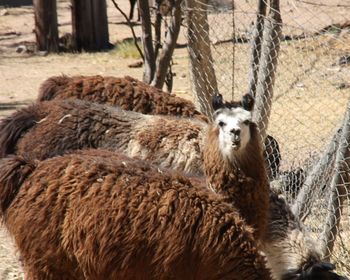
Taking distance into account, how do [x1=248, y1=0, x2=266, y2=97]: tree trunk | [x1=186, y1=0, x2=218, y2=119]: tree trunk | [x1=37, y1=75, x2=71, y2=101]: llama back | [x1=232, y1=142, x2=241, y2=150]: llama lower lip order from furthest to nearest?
[x1=186, y1=0, x2=218, y2=119]: tree trunk
[x1=37, y1=75, x2=71, y2=101]: llama back
[x1=248, y1=0, x2=266, y2=97]: tree trunk
[x1=232, y1=142, x2=241, y2=150]: llama lower lip

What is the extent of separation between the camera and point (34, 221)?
14.9ft

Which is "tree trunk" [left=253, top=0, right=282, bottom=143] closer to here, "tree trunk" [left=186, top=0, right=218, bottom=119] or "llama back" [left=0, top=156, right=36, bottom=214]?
"tree trunk" [left=186, top=0, right=218, bottom=119]

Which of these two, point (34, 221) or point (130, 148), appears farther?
point (130, 148)

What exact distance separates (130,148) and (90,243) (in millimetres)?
1896

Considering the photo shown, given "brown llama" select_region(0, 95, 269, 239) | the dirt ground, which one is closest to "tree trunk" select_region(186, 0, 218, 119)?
the dirt ground

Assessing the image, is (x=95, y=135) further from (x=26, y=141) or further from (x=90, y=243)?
(x=90, y=243)

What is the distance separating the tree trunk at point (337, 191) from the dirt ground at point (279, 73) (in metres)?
0.18

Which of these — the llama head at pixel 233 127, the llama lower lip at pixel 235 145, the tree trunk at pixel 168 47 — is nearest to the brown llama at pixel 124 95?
the tree trunk at pixel 168 47

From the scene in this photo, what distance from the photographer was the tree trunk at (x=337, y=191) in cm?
536

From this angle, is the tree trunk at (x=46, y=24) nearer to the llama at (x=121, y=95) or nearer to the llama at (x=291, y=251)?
the llama at (x=121, y=95)

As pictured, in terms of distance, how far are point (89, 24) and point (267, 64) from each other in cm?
917

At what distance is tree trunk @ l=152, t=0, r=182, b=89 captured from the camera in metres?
7.61

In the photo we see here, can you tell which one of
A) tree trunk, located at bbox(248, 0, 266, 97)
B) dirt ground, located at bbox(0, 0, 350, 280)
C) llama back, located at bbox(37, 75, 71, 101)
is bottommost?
dirt ground, located at bbox(0, 0, 350, 280)

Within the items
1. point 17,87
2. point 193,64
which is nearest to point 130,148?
point 193,64
